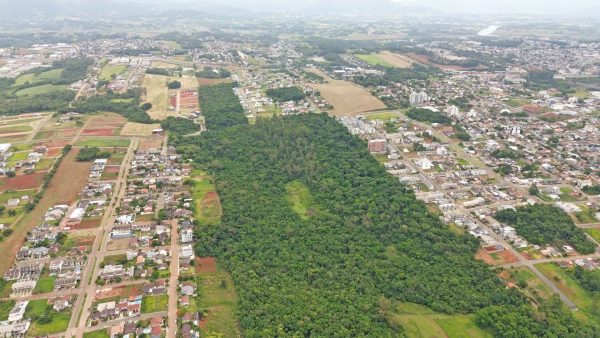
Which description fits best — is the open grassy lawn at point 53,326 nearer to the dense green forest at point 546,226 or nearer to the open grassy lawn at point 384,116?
the dense green forest at point 546,226

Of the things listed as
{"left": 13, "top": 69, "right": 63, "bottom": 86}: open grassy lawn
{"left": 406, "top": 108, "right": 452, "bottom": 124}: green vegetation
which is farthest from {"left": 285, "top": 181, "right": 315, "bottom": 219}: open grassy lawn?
{"left": 13, "top": 69, "right": 63, "bottom": 86}: open grassy lawn

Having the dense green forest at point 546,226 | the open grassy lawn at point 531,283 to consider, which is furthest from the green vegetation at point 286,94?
the open grassy lawn at point 531,283

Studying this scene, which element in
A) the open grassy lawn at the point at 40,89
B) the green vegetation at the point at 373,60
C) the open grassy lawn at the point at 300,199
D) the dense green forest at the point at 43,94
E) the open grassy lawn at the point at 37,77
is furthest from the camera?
the green vegetation at the point at 373,60

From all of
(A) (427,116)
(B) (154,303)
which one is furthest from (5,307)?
(A) (427,116)

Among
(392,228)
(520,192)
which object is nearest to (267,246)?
(392,228)

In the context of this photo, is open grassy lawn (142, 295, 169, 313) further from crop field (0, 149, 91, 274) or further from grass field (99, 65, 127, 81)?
grass field (99, 65, 127, 81)

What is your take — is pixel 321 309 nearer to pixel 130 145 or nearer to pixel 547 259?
pixel 547 259

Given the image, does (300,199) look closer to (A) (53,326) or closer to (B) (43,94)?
(A) (53,326)
